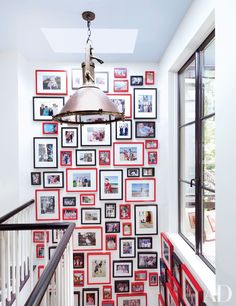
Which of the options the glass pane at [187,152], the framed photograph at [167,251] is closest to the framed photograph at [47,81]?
the glass pane at [187,152]

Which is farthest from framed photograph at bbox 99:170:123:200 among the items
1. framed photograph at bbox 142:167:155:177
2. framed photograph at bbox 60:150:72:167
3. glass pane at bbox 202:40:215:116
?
glass pane at bbox 202:40:215:116

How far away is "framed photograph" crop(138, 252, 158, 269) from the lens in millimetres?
2973

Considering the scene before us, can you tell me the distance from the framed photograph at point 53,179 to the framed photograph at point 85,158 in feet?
0.88

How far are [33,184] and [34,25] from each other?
5.83 feet

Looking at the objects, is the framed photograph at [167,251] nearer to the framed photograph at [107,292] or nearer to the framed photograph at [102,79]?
the framed photograph at [107,292]

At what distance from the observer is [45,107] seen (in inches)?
115

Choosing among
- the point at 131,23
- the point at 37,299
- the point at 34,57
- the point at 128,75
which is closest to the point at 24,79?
the point at 34,57

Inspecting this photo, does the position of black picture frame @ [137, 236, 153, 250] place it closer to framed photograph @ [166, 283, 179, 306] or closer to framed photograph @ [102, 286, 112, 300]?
framed photograph @ [166, 283, 179, 306]

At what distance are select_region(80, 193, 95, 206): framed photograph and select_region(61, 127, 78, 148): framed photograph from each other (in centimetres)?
64

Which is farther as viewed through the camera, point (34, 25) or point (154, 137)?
point (154, 137)

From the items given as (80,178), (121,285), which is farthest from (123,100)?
(121,285)

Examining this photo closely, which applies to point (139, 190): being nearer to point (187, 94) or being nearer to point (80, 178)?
point (80, 178)

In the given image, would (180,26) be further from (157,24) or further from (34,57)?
(34,57)

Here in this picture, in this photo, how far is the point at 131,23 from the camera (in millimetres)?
2113
